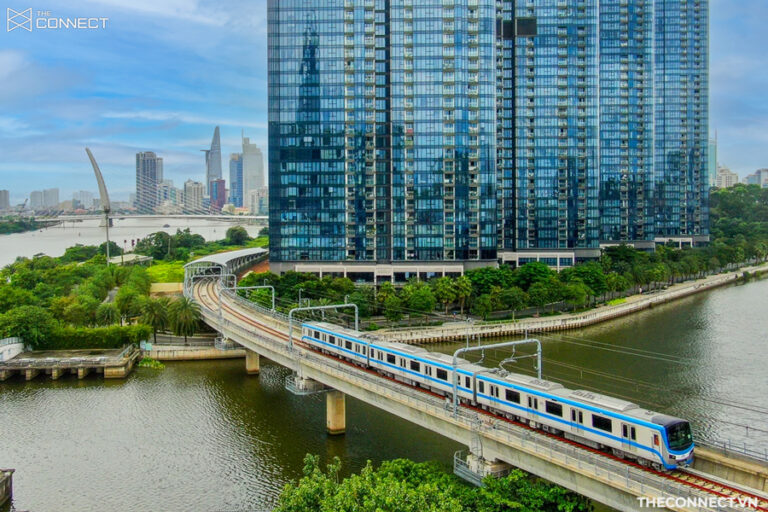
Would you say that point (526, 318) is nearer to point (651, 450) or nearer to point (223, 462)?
point (223, 462)

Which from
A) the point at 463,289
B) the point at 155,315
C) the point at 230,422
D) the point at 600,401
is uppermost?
the point at 600,401

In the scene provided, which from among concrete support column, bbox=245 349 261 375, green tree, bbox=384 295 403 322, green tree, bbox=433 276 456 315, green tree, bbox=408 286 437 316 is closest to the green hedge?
concrete support column, bbox=245 349 261 375

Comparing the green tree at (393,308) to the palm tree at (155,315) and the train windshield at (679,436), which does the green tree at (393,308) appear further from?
the train windshield at (679,436)

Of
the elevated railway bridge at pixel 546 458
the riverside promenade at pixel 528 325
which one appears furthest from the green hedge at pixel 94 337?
the elevated railway bridge at pixel 546 458

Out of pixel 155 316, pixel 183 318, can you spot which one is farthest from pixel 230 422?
pixel 155 316

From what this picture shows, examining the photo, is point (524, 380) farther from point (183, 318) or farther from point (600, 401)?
point (183, 318)

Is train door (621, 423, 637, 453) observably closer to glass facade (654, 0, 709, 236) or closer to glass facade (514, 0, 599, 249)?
glass facade (514, 0, 599, 249)

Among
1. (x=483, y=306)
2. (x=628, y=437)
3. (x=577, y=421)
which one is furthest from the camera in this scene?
(x=483, y=306)
